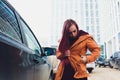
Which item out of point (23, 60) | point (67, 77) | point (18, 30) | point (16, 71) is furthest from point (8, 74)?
point (67, 77)

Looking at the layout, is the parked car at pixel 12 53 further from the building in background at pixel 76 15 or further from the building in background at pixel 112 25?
the building in background at pixel 76 15

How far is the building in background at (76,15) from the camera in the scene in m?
85.9

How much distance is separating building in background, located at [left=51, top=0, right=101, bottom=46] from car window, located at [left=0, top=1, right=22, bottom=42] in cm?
8177

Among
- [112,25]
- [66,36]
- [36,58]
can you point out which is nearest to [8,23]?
[36,58]

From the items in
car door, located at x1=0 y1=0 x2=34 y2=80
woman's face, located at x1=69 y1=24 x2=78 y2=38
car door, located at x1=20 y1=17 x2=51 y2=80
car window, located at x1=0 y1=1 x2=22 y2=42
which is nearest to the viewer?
car door, located at x1=0 y1=0 x2=34 y2=80

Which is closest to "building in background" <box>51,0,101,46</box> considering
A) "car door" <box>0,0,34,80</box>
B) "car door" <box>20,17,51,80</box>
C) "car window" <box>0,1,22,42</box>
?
"car door" <box>20,17,51,80</box>

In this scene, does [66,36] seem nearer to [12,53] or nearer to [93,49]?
[93,49]

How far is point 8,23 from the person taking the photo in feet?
9.26

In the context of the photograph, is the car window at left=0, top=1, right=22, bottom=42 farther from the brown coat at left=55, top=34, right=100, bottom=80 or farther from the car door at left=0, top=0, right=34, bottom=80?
the brown coat at left=55, top=34, right=100, bottom=80

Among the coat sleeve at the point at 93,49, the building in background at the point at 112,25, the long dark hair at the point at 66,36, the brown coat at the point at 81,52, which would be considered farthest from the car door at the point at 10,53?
the building in background at the point at 112,25

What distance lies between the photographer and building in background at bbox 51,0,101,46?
85.9 m

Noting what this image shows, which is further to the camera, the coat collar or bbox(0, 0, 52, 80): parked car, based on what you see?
the coat collar

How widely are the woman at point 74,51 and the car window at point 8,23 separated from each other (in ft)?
2.46

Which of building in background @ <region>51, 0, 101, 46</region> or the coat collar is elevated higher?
building in background @ <region>51, 0, 101, 46</region>
